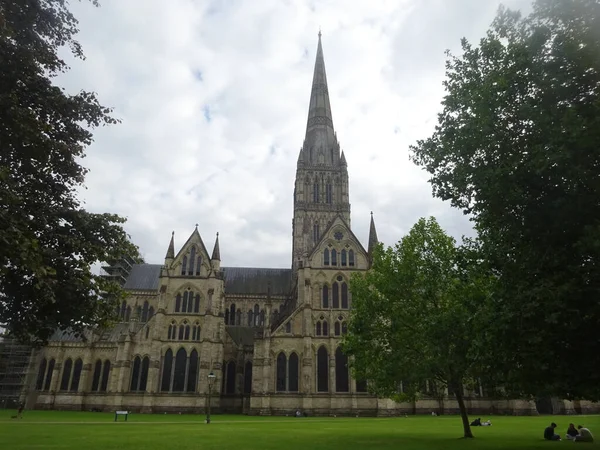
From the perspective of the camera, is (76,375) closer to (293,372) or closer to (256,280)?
(256,280)

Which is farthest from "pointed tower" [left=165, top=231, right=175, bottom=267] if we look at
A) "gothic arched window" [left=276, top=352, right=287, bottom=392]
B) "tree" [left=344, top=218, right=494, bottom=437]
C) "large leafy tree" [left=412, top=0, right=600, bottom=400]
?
"large leafy tree" [left=412, top=0, right=600, bottom=400]

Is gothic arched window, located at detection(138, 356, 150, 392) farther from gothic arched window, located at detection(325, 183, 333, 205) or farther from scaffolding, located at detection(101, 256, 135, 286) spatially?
gothic arched window, located at detection(325, 183, 333, 205)

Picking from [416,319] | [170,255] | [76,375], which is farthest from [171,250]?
[416,319]

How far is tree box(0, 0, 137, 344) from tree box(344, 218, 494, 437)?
15525 millimetres

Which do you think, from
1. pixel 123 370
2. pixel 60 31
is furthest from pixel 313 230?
pixel 60 31

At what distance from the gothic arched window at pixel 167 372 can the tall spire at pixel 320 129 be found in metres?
39.5

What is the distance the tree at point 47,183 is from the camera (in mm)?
14430

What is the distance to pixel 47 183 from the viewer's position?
1698 cm

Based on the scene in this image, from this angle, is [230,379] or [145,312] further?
[145,312]

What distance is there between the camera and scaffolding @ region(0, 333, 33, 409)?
5556 centimetres

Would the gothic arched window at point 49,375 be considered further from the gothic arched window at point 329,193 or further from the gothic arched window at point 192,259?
the gothic arched window at point 329,193

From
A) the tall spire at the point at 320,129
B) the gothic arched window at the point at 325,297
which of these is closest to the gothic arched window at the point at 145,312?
the gothic arched window at the point at 325,297

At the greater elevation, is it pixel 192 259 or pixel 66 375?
pixel 192 259

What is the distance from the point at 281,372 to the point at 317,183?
117 feet
